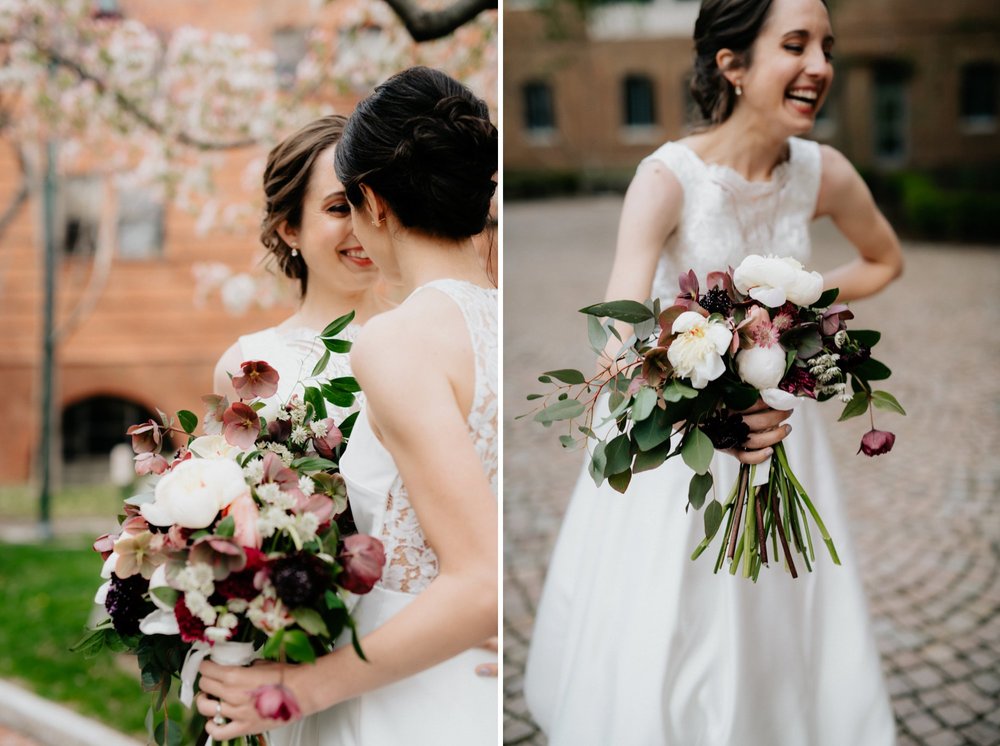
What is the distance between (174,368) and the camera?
1253 centimetres

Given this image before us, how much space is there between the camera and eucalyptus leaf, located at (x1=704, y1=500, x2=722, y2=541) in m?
1.90

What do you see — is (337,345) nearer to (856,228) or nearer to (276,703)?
(276,703)

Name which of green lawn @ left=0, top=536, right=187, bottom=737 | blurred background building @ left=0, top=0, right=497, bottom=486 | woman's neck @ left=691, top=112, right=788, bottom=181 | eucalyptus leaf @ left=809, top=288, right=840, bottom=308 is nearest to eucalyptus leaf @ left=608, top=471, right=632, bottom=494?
eucalyptus leaf @ left=809, top=288, right=840, bottom=308

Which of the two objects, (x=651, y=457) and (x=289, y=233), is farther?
(x=289, y=233)

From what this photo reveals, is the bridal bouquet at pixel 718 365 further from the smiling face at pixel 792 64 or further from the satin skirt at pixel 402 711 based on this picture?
the smiling face at pixel 792 64

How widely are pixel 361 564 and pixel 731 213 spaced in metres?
1.30

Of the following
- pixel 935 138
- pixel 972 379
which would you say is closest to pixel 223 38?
pixel 972 379

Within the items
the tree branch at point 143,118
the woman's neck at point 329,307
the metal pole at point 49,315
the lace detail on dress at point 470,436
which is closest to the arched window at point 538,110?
the metal pole at point 49,315

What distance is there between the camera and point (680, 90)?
2281cm

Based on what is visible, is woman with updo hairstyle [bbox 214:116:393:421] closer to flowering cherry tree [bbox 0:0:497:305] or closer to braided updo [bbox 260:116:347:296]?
braided updo [bbox 260:116:347:296]

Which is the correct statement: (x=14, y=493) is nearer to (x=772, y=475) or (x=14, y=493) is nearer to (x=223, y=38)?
(x=223, y=38)

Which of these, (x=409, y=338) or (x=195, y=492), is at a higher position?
(x=409, y=338)

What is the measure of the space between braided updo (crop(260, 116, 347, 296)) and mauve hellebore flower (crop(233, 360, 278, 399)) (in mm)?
621

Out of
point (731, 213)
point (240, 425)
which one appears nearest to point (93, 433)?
point (731, 213)
